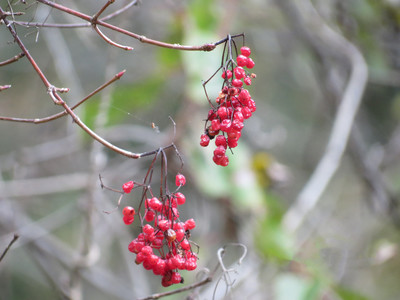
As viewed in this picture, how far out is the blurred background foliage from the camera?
7.74 feet

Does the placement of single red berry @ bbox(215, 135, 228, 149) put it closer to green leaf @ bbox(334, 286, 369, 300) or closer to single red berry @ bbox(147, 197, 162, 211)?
single red berry @ bbox(147, 197, 162, 211)

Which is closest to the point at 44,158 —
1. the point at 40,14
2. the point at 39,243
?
the point at 39,243

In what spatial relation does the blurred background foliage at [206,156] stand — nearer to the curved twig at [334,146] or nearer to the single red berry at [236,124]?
the curved twig at [334,146]

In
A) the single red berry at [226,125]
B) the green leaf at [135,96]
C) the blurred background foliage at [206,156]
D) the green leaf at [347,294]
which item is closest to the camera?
the single red berry at [226,125]

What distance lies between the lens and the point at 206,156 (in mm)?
2537

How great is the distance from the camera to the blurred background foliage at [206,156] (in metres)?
2.36

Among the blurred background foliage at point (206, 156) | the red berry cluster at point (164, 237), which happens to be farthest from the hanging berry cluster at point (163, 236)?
the blurred background foliage at point (206, 156)

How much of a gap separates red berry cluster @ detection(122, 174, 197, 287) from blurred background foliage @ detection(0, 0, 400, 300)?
81 cm

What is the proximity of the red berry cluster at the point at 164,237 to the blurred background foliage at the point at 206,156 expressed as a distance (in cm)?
81

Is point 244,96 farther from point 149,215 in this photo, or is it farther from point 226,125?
point 149,215

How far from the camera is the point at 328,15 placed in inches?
132

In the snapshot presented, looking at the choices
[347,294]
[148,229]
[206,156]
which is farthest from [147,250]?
[206,156]

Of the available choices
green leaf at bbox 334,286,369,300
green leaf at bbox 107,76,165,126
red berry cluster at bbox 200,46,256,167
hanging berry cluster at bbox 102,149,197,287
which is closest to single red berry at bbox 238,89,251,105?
red berry cluster at bbox 200,46,256,167

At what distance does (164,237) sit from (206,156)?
5.10 ft
